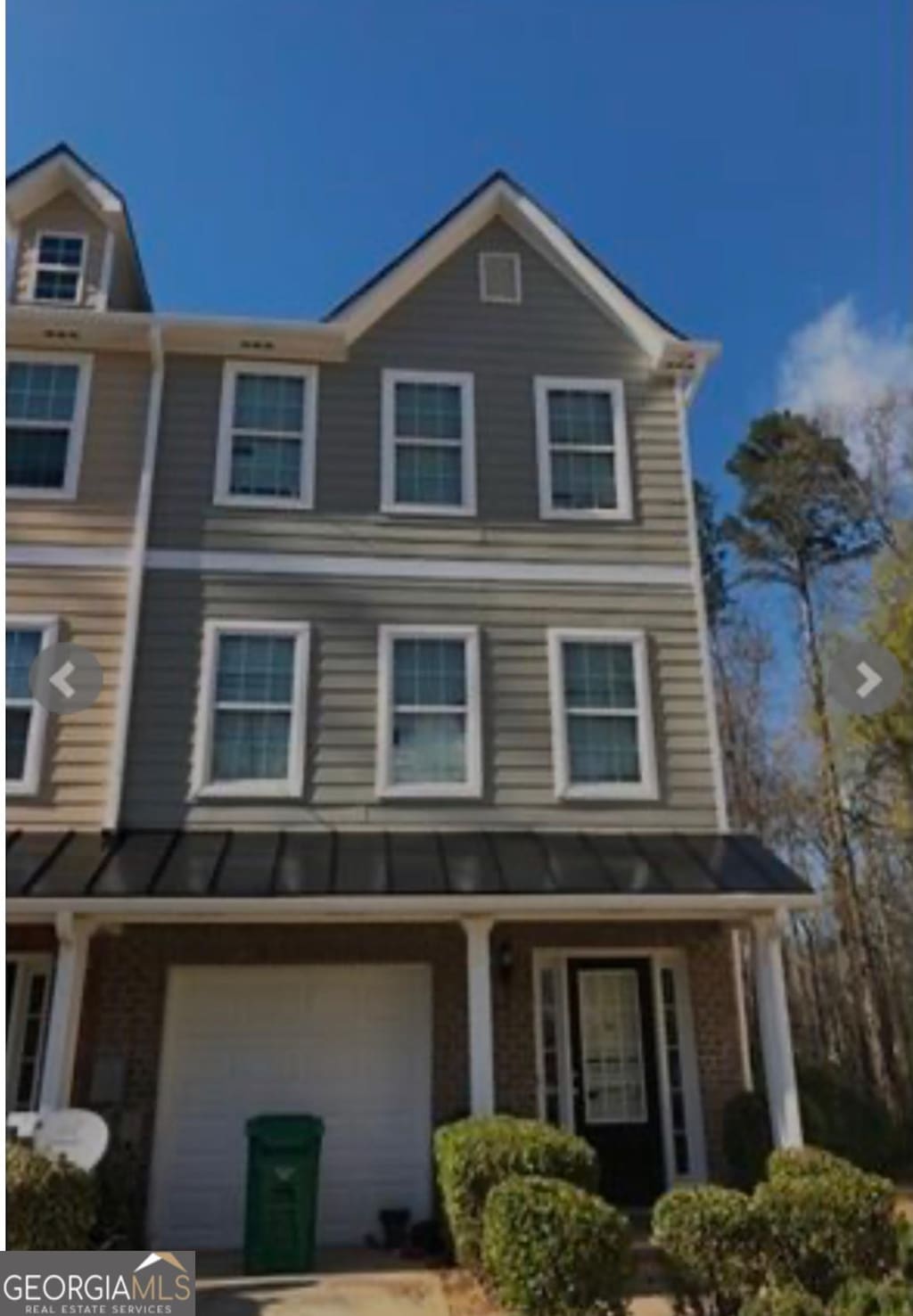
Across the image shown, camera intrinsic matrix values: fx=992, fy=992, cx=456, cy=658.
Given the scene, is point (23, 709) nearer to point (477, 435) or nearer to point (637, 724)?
point (477, 435)

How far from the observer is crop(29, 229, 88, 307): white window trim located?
10.4 m

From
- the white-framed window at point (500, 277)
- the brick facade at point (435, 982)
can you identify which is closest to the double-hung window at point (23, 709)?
the brick facade at point (435, 982)

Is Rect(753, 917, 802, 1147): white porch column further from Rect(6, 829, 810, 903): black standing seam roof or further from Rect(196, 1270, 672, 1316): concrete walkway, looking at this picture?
Rect(196, 1270, 672, 1316): concrete walkway

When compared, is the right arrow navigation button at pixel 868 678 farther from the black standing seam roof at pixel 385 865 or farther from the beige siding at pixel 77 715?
the beige siding at pixel 77 715

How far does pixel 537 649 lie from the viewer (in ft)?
31.2

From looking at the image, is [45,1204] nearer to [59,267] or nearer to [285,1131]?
[285,1131]

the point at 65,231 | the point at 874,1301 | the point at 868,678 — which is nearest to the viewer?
the point at 874,1301

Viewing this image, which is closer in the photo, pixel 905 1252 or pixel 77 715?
pixel 905 1252

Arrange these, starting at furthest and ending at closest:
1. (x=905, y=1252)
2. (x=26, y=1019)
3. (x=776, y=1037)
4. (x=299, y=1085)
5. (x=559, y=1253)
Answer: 1. (x=26, y=1019)
2. (x=299, y=1085)
3. (x=776, y=1037)
4. (x=905, y=1252)
5. (x=559, y=1253)

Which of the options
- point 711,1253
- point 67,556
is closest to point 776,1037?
point 711,1253

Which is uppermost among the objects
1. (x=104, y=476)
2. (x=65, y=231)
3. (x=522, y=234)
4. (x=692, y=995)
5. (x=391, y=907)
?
(x=522, y=234)

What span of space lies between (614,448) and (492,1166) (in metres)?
6.98

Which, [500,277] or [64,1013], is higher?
[500,277]

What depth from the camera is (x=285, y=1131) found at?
6941 mm
